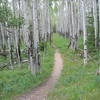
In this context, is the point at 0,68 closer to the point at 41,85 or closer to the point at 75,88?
the point at 41,85

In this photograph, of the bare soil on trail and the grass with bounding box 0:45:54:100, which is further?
the grass with bounding box 0:45:54:100

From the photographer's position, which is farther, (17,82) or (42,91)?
(17,82)

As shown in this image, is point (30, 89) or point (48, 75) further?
point (48, 75)

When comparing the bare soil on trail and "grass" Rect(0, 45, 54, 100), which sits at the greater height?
"grass" Rect(0, 45, 54, 100)

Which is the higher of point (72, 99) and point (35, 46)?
point (35, 46)

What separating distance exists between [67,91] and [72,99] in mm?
914

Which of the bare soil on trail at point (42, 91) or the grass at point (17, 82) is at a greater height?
the grass at point (17, 82)

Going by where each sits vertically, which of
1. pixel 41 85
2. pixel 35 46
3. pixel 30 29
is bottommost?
pixel 41 85

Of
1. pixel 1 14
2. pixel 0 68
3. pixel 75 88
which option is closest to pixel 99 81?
pixel 75 88

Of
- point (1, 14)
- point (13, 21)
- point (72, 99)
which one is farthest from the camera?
point (13, 21)

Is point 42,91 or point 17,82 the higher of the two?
point 17,82

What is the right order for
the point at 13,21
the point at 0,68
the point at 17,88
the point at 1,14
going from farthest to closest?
the point at 0,68, the point at 13,21, the point at 1,14, the point at 17,88

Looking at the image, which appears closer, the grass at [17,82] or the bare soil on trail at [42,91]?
the bare soil on trail at [42,91]

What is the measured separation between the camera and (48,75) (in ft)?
42.1
